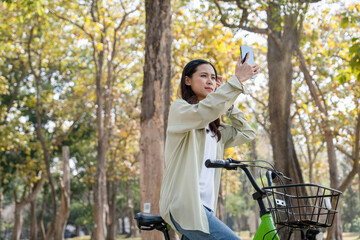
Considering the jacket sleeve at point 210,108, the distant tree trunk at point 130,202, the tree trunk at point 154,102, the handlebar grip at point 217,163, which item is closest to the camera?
the handlebar grip at point 217,163

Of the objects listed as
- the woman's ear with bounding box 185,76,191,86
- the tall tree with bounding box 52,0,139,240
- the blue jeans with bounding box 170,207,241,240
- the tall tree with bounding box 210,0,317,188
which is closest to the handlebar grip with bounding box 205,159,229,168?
the blue jeans with bounding box 170,207,241,240

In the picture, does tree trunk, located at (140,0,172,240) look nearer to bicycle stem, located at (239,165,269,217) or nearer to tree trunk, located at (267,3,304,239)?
tree trunk, located at (267,3,304,239)

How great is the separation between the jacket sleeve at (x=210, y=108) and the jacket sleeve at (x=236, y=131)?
561 mm

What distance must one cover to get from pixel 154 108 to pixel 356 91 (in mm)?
10368

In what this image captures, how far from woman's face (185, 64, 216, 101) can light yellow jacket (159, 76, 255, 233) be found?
22 cm

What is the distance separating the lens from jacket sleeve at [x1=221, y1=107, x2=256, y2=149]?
11.2ft

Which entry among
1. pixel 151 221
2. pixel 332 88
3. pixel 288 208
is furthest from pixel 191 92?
pixel 332 88

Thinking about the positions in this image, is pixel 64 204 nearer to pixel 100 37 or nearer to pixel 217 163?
pixel 100 37

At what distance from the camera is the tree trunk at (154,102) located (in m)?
6.88

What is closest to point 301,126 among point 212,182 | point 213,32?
point 213,32

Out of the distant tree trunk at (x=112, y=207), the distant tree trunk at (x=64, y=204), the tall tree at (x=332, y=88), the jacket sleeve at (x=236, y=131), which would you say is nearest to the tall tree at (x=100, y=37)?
the distant tree trunk at (x=64, y=204)

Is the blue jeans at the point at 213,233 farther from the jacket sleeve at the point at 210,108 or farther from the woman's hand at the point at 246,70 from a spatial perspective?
the woman's hand at the point at 246,70

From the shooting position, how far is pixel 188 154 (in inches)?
112

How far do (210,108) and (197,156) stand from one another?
0.97 ft
